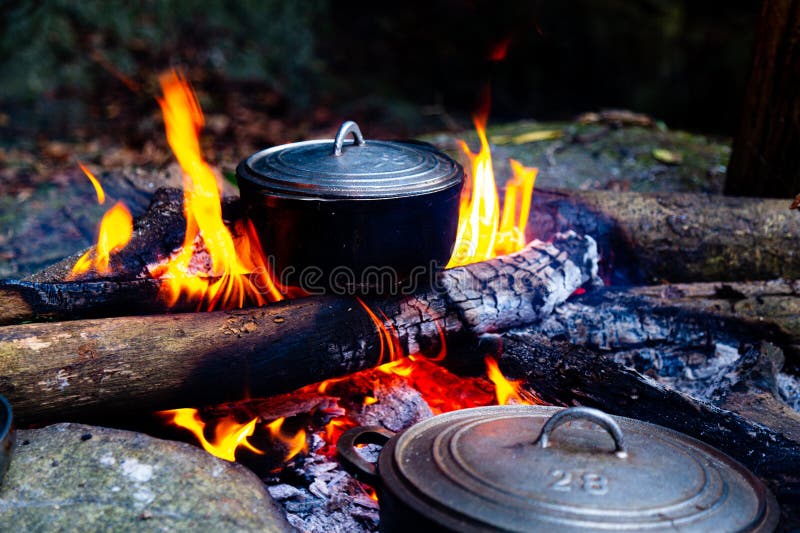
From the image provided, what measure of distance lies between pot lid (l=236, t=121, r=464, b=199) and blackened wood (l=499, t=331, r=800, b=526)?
797 millimetres

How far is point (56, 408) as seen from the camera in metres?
2.22

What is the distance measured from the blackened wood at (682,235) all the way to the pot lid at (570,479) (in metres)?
1.94

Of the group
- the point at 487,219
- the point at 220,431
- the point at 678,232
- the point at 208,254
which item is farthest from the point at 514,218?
the point at 220,431

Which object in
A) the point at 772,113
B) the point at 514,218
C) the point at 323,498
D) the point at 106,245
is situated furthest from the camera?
the point at 772,113

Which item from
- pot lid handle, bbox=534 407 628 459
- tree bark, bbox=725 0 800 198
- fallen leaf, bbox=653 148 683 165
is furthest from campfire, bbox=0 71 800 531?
fallen leaf, bbox=653 148 683 165

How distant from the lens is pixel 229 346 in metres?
2.40

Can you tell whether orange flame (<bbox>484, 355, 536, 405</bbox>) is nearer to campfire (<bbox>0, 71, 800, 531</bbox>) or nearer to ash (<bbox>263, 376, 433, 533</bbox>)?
campfire (<bbox>0, 71, 800, 531</bbox>)

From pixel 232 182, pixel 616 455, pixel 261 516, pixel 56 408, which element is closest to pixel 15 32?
pixel 232 182

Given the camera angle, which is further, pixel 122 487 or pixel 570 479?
pixel 122 487

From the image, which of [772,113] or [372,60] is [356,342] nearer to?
[772,113]

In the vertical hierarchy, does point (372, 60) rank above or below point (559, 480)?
above

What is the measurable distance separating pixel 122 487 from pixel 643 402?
1.82 meters

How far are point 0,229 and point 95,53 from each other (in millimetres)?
4059

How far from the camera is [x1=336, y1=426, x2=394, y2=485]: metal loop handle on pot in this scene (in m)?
1.83
